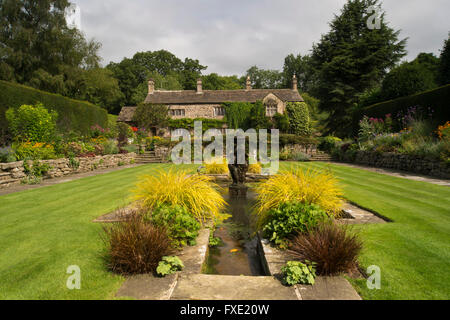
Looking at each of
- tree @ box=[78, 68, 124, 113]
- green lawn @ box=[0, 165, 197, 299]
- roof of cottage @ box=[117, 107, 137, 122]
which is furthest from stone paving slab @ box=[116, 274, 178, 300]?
roof of cottage @ box=[117, 107, 137, 122]

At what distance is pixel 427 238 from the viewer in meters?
3.61

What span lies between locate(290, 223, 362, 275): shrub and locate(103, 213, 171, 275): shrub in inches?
62.5

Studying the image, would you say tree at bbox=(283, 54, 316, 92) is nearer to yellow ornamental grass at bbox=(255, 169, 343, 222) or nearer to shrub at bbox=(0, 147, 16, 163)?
shrub at bbox=(0, 147, 16, 163)

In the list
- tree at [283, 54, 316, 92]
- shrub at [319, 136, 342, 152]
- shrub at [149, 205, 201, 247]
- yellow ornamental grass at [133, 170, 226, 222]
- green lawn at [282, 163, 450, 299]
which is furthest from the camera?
tree at [283, 54, 316, 92]

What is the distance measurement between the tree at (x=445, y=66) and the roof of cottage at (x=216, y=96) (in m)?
17.5

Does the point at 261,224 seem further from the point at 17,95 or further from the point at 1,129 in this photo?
the point at 17,95

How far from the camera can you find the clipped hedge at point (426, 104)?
1210 cm

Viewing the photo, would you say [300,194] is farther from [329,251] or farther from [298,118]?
[298,118]

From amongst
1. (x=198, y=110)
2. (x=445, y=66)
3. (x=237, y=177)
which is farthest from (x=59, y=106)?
(x=445, y=66)

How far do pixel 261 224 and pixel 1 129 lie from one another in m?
14.5

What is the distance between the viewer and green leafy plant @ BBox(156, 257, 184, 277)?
2621mm

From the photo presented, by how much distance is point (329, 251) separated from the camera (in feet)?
8.97

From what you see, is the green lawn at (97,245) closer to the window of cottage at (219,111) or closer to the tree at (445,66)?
the tree at (445,66)
